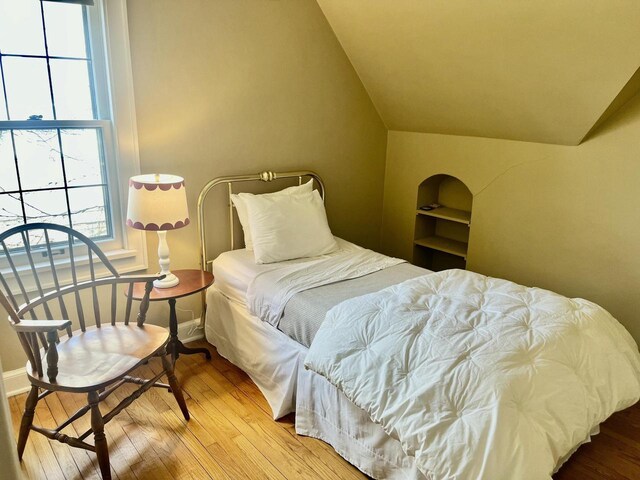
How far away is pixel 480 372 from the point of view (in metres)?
1.79

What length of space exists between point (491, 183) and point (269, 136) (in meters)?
1.60

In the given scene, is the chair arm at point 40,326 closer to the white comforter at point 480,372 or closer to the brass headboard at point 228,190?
the white comforter at point 480,372

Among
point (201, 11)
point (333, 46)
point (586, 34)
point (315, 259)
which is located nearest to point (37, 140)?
point (201, 11)

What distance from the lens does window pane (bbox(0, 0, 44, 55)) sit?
7.79 feet

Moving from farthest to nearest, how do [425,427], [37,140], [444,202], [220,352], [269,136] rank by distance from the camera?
[444,202] → [269,136] → [220,352] → [37,140] → [425,427]

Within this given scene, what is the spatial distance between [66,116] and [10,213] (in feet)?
1.90

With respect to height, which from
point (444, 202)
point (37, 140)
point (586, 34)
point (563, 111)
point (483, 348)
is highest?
point (586, 34)

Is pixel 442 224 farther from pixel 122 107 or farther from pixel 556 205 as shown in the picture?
pixel 122 107

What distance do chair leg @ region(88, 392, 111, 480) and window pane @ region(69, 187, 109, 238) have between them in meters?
1.15

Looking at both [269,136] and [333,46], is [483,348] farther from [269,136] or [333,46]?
[333,46]

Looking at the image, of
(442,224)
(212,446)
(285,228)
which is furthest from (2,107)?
(442,224)

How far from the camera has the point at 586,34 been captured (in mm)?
2373

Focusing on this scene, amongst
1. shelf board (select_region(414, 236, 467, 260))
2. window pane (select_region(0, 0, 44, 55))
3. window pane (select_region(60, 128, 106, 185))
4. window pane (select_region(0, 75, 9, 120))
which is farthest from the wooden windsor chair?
shelf board (select_region(414, 236, 467, 260))

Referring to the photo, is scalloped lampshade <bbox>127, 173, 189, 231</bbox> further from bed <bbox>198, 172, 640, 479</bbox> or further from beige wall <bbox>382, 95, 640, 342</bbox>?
beige wall <bbox>382, 95, 640, 342</bbox>
